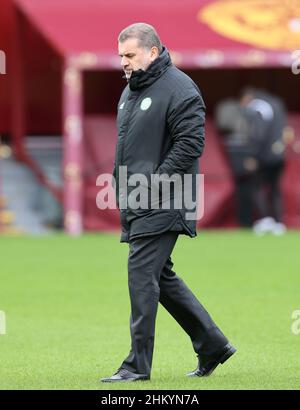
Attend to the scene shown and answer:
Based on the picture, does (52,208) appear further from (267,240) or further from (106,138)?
(267,240)

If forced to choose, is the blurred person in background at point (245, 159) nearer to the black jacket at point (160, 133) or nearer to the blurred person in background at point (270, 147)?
the blurred person in background at point (270, 147)

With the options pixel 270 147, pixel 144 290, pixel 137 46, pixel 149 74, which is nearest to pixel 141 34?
pixel 137 46

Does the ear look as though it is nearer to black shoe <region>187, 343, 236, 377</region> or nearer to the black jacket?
the black jacket

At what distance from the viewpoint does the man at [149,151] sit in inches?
312

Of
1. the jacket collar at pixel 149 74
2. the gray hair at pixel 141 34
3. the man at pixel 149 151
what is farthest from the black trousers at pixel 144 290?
the gray hair at pixel 141 34

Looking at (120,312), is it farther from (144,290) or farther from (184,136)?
(184,136)

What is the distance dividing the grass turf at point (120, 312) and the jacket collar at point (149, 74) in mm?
1779

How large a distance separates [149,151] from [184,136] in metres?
0.23

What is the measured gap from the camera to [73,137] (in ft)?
67.1

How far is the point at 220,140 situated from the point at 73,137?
9.42 feet

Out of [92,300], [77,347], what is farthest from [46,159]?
[77,347]

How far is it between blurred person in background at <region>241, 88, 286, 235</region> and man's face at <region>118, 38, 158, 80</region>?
1255 centimetres

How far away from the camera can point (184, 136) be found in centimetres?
791

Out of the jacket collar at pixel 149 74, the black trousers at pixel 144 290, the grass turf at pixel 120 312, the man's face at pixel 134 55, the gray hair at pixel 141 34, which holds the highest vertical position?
the gray hair at pixel 141 34
